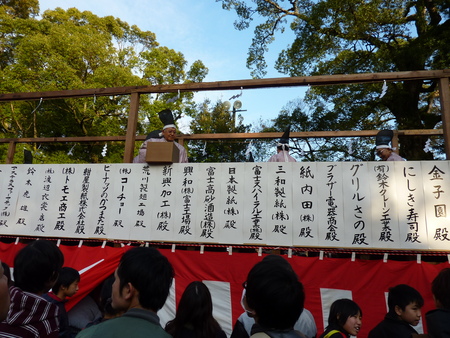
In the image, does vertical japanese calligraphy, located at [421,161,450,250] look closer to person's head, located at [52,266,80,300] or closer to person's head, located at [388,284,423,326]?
person's head, located at [388,284,423,326]

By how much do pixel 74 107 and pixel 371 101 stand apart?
12.6 m

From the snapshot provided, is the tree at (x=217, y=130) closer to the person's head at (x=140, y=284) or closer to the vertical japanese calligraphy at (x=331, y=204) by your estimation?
the vertical japanese calligraphy at (x=331, y=204)

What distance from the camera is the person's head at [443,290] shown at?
7.54ft

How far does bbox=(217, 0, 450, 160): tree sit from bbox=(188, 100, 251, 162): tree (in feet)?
12.1

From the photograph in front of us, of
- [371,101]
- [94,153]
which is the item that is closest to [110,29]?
[94,153]

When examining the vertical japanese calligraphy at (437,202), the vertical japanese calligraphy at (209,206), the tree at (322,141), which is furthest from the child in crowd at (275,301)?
the tree at (322,141)

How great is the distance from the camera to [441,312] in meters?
2.25

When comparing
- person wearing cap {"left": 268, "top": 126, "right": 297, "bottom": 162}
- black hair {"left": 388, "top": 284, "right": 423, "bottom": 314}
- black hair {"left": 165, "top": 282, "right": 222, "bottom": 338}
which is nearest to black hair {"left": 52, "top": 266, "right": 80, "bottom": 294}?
black hair {"left": 165, "top": 282, "right": 222, "bottom": 338}

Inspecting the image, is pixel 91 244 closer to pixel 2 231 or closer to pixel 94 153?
pixel 2 231

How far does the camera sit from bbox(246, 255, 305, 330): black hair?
153 cm

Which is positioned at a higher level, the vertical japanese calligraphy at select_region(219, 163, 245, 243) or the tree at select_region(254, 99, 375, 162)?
the tree at select_region(254, 99, 375, 162)

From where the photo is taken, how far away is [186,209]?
4.57 m

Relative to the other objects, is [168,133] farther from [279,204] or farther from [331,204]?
[331,204]

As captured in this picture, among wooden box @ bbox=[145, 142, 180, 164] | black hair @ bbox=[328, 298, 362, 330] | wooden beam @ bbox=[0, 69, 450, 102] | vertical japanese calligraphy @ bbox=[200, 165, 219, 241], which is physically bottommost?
black hair @ bbox=[328, 298, 362, 330]
